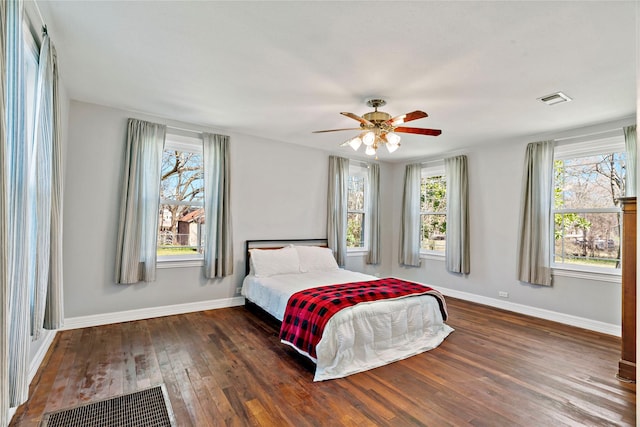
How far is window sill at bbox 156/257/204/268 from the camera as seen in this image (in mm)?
4096

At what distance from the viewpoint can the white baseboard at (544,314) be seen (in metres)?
3.76

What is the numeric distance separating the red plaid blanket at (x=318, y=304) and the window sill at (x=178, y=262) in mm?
1793

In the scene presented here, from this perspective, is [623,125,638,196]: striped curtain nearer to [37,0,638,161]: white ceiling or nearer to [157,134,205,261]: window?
[37,0,638,161]: white ceiling

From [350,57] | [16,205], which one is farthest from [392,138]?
[16,205]

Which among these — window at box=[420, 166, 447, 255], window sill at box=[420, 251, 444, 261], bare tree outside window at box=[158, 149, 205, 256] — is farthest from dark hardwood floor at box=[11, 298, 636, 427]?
window at box=[420, 166, 447, 255]

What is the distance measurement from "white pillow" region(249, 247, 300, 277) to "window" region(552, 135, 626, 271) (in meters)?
3.63

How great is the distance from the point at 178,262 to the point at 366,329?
8.90ft

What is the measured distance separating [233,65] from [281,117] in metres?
1.29

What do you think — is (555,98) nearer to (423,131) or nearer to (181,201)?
Result: (423,131)

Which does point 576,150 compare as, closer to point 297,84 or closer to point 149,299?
point 297,84

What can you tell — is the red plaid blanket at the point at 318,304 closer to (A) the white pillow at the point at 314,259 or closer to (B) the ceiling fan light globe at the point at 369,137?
(A) the white pillow at the point at 314,259

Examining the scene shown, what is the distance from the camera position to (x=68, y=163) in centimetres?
355

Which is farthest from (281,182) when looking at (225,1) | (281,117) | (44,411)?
(44,411)

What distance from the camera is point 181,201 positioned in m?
4.29
